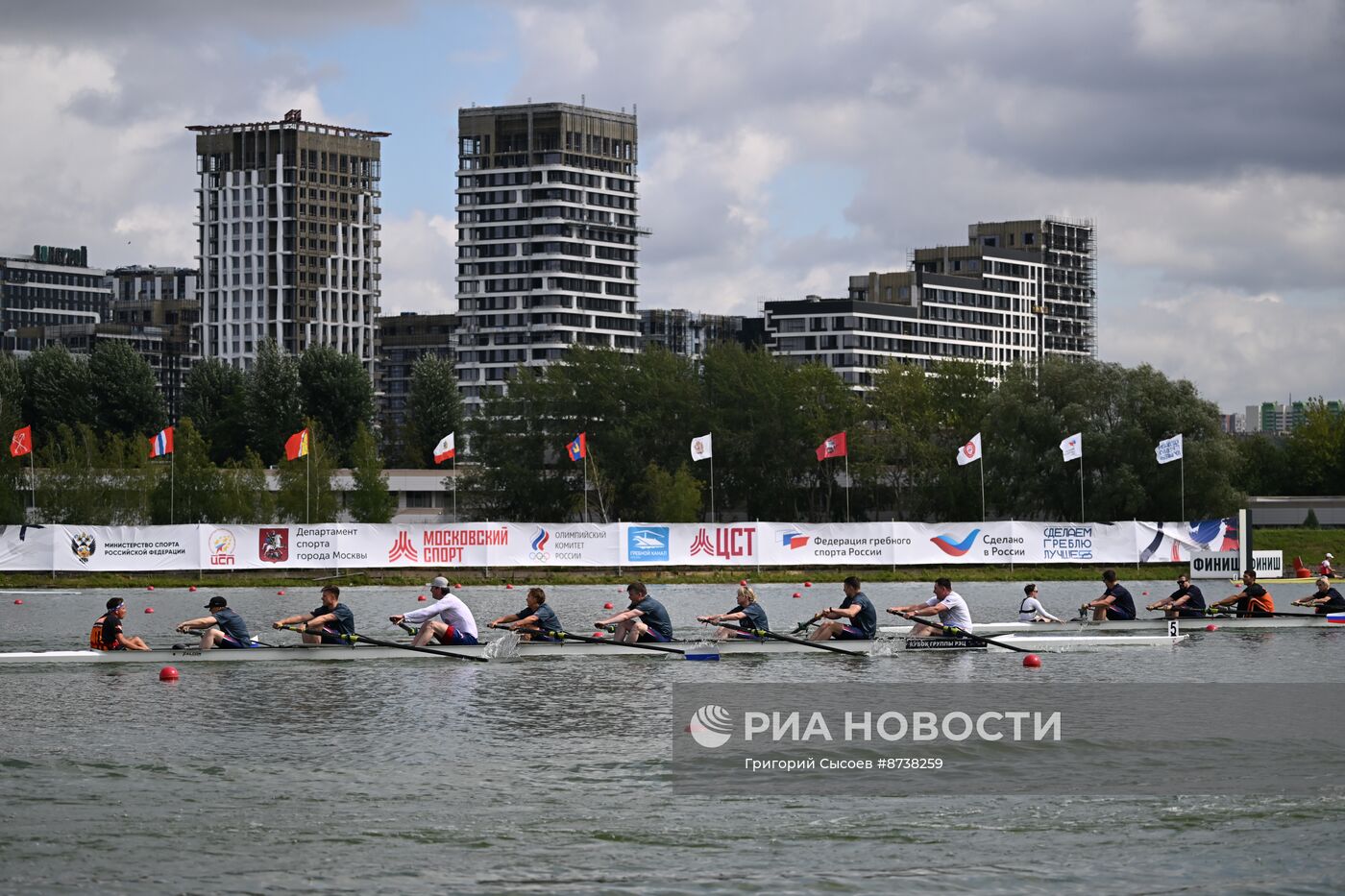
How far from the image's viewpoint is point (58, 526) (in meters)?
57.6

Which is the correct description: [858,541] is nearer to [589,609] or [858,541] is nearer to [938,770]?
[589,609]

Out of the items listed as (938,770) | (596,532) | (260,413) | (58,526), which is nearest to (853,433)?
(260,413)

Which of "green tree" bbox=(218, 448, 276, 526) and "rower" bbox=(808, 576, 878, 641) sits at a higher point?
"green tree" bbox=(218, 448, 276, 526)

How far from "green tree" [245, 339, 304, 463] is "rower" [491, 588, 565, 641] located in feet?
316

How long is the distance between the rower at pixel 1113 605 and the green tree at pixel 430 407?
358ft

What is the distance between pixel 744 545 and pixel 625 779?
4183 centimetres

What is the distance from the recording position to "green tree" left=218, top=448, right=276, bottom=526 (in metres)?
84.1

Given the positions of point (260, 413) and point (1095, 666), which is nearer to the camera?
point (1095, 666)

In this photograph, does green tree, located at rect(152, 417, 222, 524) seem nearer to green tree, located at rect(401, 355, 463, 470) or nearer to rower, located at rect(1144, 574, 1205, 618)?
rower, located at rect(1144, 574, 1205, 618)

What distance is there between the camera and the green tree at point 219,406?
5182 inches

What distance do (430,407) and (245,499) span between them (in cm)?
6479

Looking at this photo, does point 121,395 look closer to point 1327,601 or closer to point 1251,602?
point 1251,602

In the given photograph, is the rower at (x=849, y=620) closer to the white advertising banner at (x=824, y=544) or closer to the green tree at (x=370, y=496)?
the white advertising banner at (x=824, y=544)

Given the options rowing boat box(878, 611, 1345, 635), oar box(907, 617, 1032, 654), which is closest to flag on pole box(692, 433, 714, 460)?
rowing boat box(878, 611, 1345, 635)
